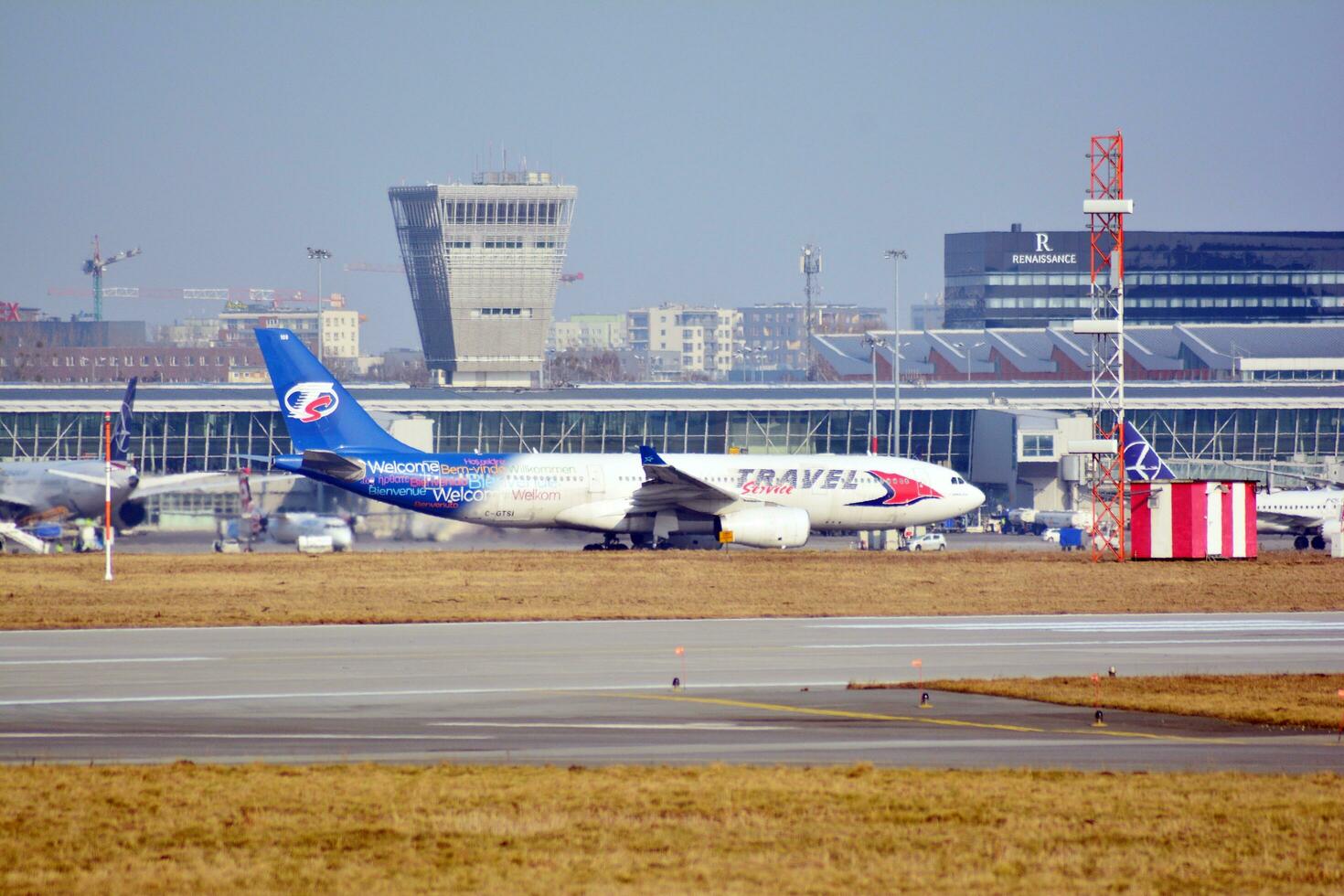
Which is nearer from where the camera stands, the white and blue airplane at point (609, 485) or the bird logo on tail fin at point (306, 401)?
the white and blue airplane at point (609, 485)

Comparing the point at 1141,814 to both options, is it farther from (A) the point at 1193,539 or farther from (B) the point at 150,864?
(A) the point at 1193,539

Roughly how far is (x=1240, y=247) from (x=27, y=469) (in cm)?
15616

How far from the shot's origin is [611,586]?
4500 centimetres

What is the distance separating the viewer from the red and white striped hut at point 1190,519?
169 ft

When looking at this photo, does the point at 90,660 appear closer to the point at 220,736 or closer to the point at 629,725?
the point at 220,736

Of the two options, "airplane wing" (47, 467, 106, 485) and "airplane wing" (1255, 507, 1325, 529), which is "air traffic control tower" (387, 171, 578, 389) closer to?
"airplane wing" (1255, 507, 1325, 529)

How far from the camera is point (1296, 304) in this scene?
181875 millimetres

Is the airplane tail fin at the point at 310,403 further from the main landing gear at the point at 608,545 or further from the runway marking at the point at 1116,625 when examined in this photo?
the runway marking at the point at 1116,625

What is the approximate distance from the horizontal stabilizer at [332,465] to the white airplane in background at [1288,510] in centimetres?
3327

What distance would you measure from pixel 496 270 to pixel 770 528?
3747 inches

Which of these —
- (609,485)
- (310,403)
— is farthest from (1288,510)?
(310,403)

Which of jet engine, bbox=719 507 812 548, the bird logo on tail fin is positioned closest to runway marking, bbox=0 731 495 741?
the bird logo on tail fin

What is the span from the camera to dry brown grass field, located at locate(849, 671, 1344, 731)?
23.0 metres

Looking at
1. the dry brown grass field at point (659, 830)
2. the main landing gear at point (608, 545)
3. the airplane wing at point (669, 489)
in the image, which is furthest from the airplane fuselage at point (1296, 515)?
the dry brown grass field at point (659, 830)
